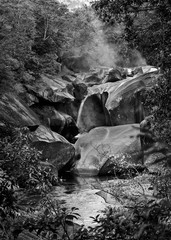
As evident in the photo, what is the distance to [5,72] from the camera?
17297mm

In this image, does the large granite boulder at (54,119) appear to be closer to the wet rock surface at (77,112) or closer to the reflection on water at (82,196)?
the wet rock surface at (77,112)

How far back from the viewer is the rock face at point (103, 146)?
2075 cm

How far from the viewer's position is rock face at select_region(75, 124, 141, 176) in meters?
20.8

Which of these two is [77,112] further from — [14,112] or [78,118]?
[14,112]

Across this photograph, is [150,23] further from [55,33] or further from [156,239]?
[55,33]

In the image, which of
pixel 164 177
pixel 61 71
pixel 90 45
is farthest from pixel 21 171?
pixel 90 45

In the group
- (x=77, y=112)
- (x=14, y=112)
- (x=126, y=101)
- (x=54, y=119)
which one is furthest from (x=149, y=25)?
(x=77, y=112)

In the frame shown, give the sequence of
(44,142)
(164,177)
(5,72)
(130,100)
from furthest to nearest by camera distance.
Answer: (130,100) < (44,142) < (5,72) < (164,177)

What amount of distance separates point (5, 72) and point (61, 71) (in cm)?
2273

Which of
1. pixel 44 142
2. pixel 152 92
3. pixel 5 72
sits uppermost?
pixel 5 72

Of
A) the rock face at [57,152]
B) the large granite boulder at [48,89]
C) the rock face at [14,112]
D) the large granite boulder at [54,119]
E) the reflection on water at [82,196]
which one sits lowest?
the reflection on water at [82,196]

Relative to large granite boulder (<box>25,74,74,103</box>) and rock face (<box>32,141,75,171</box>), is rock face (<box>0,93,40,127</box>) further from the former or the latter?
large granite boulder (<box>25,74,74,103</box>)

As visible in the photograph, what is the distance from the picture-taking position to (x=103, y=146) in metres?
20.9

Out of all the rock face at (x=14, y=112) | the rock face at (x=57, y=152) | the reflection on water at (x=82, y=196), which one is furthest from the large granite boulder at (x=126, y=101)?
the rock face at (x=14, y=112)
